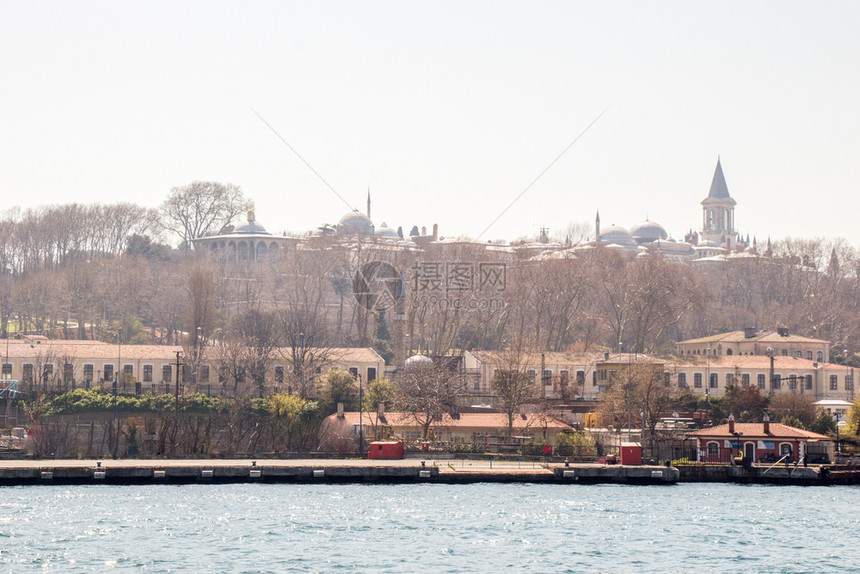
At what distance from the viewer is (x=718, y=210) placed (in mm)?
186250

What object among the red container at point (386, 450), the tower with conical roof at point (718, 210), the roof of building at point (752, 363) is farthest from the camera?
the tower with conical roof at point (718, 210)

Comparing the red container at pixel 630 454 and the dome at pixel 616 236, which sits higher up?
the dome at pixel 616 236

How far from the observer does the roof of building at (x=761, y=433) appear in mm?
48188

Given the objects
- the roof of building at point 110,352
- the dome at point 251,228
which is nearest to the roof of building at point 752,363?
the roof of building at point 110,352

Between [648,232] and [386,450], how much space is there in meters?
115

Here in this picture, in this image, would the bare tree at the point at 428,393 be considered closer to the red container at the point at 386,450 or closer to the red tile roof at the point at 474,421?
the red tile roof at the point at 474,421

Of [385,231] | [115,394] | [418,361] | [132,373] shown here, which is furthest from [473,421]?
[385,231]

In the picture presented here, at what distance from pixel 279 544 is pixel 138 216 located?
65.2 meters

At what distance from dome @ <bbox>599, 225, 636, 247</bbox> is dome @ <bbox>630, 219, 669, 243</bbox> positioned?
954cm

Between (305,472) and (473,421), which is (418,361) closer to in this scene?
(473,421)

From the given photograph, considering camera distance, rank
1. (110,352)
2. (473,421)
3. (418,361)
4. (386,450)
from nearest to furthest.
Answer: (386,450) → (473,421) → (418,361) → (110,352)

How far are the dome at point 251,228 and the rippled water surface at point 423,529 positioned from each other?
6502cm

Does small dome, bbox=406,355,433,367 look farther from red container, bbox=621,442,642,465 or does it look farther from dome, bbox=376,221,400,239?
dome, bbox=376,221,400,239

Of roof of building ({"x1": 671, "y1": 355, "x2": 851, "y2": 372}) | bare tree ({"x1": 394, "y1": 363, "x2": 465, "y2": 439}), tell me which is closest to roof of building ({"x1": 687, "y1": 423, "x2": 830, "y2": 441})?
bare tree ({"x1": 394, "y1": 363, "x2": 465, "y2": 439})
